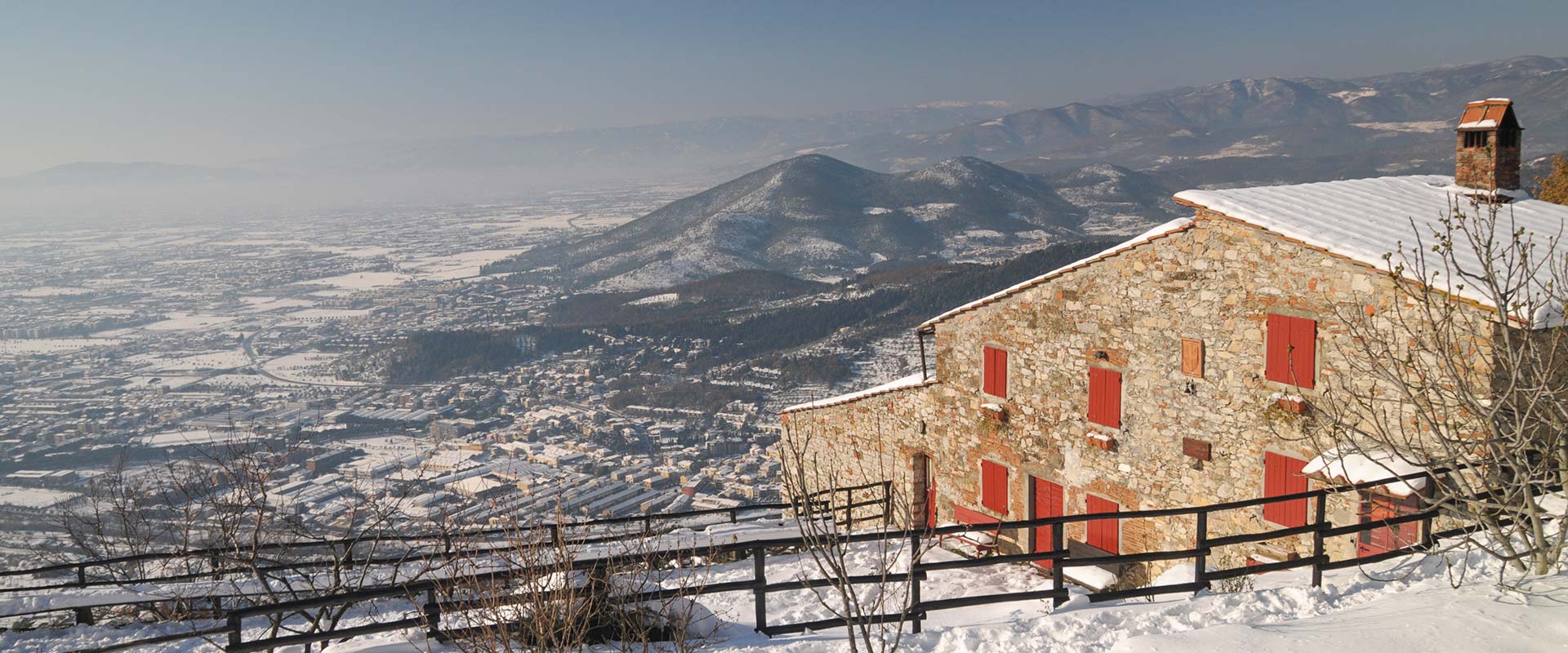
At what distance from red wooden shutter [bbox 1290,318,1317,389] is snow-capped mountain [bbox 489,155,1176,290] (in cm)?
13516

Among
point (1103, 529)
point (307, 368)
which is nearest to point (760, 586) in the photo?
point (1103, 529)

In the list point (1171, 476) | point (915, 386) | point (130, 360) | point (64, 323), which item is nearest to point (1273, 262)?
point (1171, 476)

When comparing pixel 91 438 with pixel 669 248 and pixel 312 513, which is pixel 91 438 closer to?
pixel 312 513

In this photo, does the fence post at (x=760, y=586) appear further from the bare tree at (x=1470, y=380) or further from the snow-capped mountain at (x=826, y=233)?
the snow-capped mountain at (x=826, y=233)

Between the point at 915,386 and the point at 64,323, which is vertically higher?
the point at 915,386

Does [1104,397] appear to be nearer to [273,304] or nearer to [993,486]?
[993,486]

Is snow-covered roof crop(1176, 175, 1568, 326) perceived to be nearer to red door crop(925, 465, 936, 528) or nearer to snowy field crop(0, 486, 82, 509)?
red door crop(925, 465, 936, 528)

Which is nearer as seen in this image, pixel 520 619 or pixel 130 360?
pixel 520 619

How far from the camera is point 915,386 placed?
17234 millimetres

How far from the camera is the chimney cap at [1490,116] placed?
13.5 meters

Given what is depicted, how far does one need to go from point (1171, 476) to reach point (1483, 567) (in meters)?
5.80

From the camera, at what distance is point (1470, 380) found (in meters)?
9.91

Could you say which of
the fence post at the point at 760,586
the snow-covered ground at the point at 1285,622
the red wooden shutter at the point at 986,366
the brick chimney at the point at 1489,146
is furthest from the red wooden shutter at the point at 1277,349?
the fence post at the point at 760,586

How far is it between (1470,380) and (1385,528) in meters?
2.08
